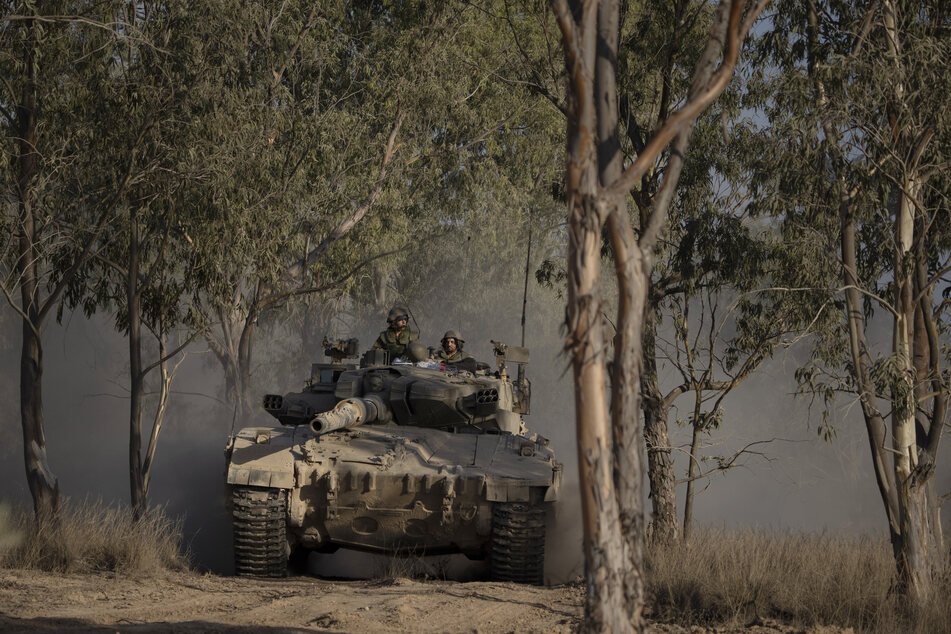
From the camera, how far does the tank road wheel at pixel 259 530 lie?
10.3 metres

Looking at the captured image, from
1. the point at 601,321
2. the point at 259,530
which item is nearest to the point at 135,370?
the point at 259,530

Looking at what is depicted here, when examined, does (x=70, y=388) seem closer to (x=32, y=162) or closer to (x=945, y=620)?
(x=32, y=162)

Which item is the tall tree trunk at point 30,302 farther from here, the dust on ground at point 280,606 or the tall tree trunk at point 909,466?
the tall tree trunk at point 909,466

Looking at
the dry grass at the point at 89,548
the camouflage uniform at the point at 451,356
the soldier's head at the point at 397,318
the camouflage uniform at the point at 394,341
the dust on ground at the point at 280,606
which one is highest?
the soldier's head at the point at 397,318

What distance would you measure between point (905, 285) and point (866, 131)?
58.3 inches

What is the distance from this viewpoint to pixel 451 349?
14.2 meters

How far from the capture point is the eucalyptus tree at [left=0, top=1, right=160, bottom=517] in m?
12.2

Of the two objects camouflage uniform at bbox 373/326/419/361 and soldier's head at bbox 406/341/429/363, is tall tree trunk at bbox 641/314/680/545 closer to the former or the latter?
soldier's head at bbox 406/341/429/363

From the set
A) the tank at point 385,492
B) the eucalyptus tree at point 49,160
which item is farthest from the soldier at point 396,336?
the eucalyptus tree at point 49,160

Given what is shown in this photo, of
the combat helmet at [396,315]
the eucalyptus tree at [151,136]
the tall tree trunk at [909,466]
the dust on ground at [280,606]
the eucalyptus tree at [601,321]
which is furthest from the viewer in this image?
the combat helmet at [396,315]

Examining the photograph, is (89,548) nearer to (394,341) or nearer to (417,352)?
(417,352)

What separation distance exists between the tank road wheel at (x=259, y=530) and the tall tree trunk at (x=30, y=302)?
298 cm

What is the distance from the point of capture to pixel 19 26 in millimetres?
11977

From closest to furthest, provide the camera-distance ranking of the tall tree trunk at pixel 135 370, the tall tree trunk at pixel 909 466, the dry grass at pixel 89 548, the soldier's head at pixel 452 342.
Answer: the tall tree trunk at pixel 909 466, the dry grass at pixel 89 548, the tall tree trunk at pixel 135 370, the soldier's head at pixel 452 342
